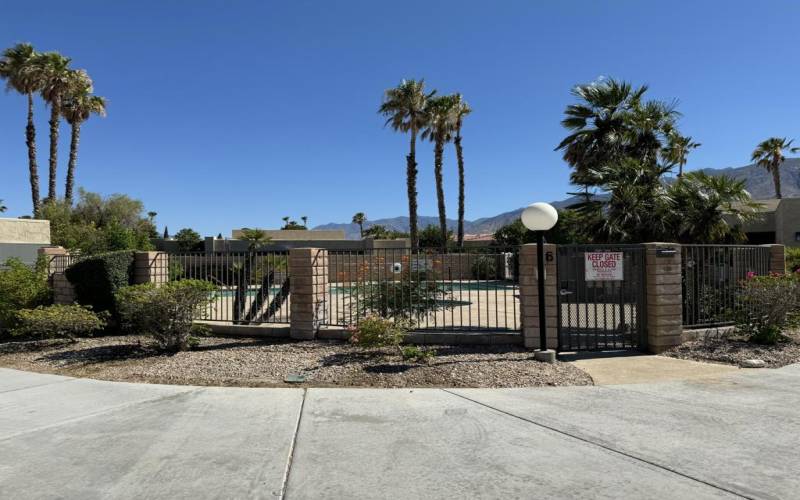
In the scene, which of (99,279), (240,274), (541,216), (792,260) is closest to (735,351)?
(541,216)

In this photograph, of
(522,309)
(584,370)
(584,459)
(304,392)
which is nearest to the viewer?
(584,459)

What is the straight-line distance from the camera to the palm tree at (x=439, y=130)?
3628 centimetres

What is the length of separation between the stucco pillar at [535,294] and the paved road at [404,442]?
7.25 feet

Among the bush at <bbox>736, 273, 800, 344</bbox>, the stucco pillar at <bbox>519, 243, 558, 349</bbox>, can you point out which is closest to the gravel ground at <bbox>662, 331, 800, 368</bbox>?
the bush at <bbox>736, 273, 800, 344</bbox>

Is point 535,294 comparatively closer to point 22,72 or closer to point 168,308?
point 168,308

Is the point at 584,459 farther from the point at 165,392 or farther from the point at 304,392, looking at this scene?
the point at 165,392

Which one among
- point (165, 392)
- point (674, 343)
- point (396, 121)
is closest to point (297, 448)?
point (165, 392)

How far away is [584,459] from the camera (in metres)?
4.30

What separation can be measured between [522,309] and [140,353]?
6581 millimetres

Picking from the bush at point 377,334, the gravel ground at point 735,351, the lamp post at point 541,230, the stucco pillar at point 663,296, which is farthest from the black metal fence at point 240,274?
the gravel ground at point 735,351

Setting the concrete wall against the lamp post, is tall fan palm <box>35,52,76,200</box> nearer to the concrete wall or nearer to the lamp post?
the concrete wall

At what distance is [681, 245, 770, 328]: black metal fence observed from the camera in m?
9.85

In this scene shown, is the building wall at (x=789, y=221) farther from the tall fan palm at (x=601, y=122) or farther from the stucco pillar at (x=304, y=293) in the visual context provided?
the stucco pillar at (x=304, y=293)

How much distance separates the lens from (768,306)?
9211 mm
